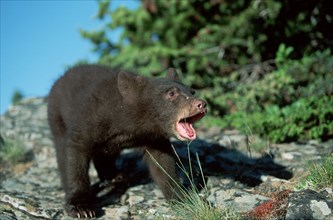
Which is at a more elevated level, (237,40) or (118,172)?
(237,40)

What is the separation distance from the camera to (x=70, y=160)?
17.3ft

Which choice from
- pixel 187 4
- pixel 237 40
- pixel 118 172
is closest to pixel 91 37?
pixel 187 4

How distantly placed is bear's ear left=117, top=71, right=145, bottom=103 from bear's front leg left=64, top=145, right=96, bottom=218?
778mm

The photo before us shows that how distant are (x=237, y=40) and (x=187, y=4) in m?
1.17

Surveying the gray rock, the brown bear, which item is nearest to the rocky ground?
the gray rock

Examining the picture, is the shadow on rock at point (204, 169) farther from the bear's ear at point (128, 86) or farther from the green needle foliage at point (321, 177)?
the green needle foliage at point (321, 177)

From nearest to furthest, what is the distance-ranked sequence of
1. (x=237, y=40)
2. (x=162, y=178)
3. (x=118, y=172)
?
1. (x=162, y=178)
2. (x=118, y=172)
3. (x=237, y=40)

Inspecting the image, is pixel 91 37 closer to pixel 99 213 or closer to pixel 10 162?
pixel 10 162

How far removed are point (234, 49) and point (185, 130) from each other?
4.88 metres

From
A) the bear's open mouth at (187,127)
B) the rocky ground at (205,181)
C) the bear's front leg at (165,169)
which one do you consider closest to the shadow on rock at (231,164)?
the rocky ground at (205,181)

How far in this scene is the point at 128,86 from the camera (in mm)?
5418

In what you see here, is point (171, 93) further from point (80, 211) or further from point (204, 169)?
point (204, 169)

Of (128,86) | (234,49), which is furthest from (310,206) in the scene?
(234,49)

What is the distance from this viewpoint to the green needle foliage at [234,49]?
26.8 feet
